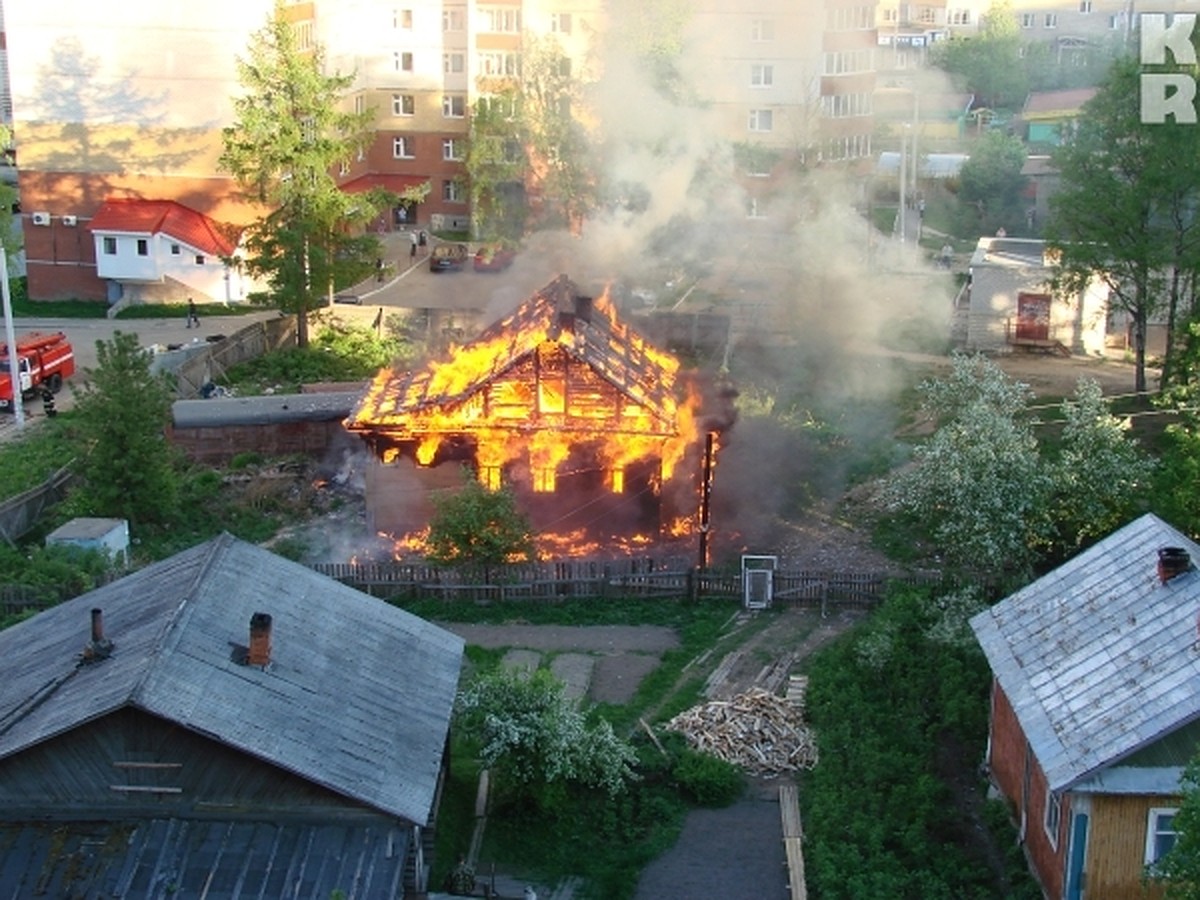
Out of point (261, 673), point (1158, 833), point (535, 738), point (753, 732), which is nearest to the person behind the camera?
point (1158, 833)

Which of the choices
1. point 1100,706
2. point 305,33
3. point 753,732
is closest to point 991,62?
point 305,33

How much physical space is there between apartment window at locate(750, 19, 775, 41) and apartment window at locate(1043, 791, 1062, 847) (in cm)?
4117

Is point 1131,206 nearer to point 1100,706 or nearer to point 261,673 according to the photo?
point 1100,706

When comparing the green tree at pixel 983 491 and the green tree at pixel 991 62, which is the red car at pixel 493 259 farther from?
the green tree at pixel 991 62

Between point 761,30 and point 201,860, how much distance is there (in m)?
44.2

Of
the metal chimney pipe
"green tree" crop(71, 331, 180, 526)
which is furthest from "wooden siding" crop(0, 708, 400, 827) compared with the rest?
"green tree" crop(71, 331, 180, 526)

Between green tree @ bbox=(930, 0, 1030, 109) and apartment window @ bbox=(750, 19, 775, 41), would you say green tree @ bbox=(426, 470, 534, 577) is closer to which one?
apartment window @ bbox=(750, 19, 775, 41)

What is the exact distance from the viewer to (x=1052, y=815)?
54.2 feet

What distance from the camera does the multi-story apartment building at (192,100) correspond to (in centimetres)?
4834

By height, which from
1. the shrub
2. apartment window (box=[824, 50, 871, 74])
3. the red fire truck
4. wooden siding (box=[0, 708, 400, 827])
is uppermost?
apartment window (box=[824, 50, 871, 74])

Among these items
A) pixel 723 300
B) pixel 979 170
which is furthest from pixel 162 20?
pixel 979 170

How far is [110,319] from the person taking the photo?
49.0m

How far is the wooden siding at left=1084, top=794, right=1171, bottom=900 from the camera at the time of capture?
50.8ft

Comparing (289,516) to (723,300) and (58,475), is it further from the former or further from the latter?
(723,300)
